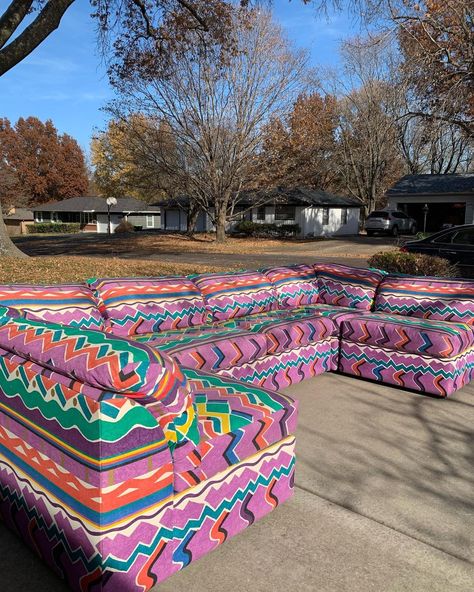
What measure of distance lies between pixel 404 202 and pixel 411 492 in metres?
33.1

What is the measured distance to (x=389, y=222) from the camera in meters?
30.7

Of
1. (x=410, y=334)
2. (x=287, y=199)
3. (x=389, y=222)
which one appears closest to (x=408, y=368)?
(x=410, y=334)

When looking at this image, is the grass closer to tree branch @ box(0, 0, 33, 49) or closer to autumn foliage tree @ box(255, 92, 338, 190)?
tree branch @ box(0, 0, 33, 49)

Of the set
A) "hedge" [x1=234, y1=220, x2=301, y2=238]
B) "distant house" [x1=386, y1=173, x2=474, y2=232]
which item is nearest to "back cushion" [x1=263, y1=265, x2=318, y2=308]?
"hedge" [x1=234, y1=220, x2=301, y2=238]

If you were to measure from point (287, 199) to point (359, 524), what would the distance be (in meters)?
29.4

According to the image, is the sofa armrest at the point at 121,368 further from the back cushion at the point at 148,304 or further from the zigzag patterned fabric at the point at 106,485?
the back cushion at the point at 148,304

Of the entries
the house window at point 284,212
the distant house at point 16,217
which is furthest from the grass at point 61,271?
the distant house at point 16,217

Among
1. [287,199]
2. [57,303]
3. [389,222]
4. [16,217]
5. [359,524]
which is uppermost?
[287,199]

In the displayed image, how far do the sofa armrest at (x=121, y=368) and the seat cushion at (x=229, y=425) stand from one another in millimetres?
106

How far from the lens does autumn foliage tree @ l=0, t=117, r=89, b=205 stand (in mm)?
61438

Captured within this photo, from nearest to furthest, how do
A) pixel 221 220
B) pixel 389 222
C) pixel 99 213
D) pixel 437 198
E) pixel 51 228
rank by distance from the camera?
1. pixel 221 220
2. pixel 389 222
3. pixel 437 198
4. pixel 51 228
5. pixel 99 213

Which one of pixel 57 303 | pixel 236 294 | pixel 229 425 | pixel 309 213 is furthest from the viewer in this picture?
pixel 309 213

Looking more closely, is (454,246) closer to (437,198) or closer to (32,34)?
(32,34)

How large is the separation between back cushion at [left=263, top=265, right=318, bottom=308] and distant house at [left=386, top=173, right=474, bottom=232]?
88.1ft
